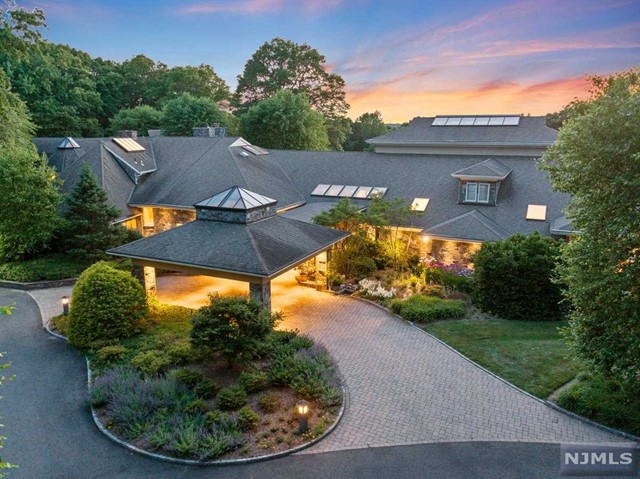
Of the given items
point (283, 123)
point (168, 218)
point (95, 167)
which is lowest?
point (168, 218)

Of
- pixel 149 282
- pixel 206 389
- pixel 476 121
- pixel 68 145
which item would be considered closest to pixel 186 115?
pixel 68 145

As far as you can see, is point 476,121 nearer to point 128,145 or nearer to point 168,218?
point 168,218

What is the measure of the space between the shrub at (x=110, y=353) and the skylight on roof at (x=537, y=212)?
786 inches

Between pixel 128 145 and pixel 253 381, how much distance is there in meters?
25.1

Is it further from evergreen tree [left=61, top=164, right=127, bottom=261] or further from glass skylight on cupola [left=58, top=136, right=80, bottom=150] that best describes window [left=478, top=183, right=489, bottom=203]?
glass skylight on cupola [left=58, top=136, right=80, bottom=150]

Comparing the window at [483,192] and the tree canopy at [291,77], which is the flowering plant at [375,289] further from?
the tree canopy at [291,77]

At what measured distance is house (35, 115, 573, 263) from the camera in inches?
906

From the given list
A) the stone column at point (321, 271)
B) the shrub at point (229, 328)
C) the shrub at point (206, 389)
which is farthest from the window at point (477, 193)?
the shrub at point (206, 389)

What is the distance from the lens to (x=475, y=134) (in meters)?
34.3

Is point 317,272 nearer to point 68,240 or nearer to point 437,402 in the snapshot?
point 437,402

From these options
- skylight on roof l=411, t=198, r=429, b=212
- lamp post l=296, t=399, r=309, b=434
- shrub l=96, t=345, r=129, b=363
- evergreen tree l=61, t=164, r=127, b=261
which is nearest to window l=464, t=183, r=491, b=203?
skylight on roof l=411, t=198, r=429, b=212

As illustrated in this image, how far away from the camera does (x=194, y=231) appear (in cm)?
1806

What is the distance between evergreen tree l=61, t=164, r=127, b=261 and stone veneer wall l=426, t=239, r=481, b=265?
1753 cm

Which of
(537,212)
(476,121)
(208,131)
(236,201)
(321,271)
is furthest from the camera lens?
(208,131)
